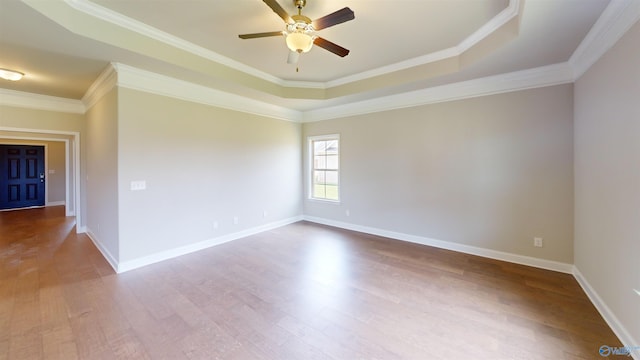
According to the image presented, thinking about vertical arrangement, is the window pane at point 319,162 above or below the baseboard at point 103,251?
above

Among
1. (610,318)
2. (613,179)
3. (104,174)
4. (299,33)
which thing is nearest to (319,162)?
(299,33)

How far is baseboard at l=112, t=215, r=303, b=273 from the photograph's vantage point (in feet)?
11.1

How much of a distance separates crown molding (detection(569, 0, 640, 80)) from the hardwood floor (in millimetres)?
2534

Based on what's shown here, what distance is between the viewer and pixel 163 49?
10.1 feet

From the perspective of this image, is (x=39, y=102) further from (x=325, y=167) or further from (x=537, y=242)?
(x=537, y=242)

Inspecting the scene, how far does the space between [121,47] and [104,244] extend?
304 centimetres

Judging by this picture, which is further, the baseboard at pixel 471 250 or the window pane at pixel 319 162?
the window pane at pixel 319 162

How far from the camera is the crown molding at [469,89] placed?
10.7ft

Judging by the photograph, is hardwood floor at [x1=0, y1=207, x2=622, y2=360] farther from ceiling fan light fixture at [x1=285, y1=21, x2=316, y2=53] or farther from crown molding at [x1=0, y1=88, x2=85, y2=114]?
crown molding at [x1=0, y1=88, x2=85, y2=114]

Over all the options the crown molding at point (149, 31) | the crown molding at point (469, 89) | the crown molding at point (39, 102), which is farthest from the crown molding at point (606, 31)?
the crown molding at point (39, 102)

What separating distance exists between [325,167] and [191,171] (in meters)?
2.97

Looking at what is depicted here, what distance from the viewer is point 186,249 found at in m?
4.00

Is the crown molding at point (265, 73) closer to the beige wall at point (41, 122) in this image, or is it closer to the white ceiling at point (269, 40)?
the white ceiling at point (269, 40)

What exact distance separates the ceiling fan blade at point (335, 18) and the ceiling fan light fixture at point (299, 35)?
9 cm
